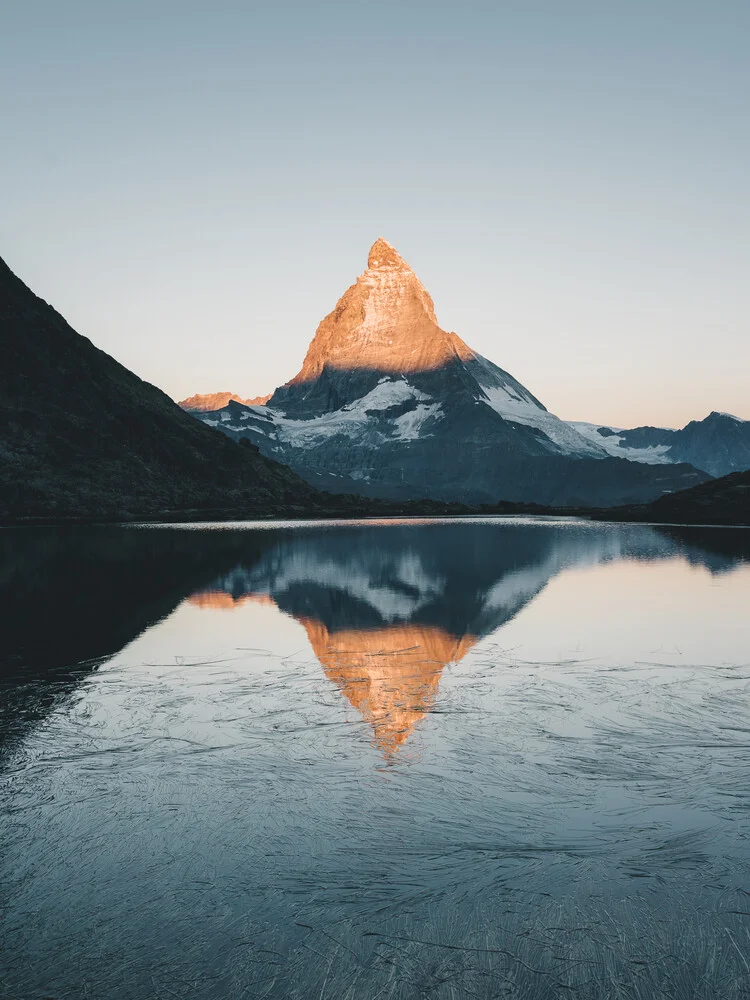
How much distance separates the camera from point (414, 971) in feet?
31.6

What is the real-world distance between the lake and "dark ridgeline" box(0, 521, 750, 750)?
40 cm

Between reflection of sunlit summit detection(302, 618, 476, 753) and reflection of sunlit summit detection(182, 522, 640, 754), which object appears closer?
reflection of sunlit summit detection(302, 618, 476, 753)

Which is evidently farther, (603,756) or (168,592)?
(168,592)

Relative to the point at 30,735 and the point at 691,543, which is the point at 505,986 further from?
the point at 691,543

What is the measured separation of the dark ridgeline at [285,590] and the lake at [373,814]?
399mm

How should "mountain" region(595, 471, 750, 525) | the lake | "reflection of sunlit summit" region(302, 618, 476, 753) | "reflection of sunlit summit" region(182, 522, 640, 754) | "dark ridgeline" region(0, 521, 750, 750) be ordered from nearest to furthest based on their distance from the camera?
the lake → "reflection of sunlit summit" region(302, 618, 476, 753) → "reflection of sunlit summit" region(182, 522, 640, 754) → "dark ridgeline" region(0, 521, 750, 750) → "mountain" region(595, 471, 750, 525)

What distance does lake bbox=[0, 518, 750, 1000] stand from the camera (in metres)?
9.81

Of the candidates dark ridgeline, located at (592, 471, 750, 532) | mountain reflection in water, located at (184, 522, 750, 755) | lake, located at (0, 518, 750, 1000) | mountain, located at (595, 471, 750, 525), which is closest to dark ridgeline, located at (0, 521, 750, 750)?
mountain reflection in water, located at (184, 522, 750, 755)

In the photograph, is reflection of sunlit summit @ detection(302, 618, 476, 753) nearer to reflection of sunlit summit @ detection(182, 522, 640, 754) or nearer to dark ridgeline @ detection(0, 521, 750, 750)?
reflection of sunlit summit @ detection(182, 522, 640, 754)

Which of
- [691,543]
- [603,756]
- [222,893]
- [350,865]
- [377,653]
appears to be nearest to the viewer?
[222,893]

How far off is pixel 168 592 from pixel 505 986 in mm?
41601

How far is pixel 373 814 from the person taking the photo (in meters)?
14.0

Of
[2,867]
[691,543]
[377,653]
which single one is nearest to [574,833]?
[2,867]

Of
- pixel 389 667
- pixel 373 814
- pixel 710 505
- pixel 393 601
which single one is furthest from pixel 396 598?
pixel 710 505
